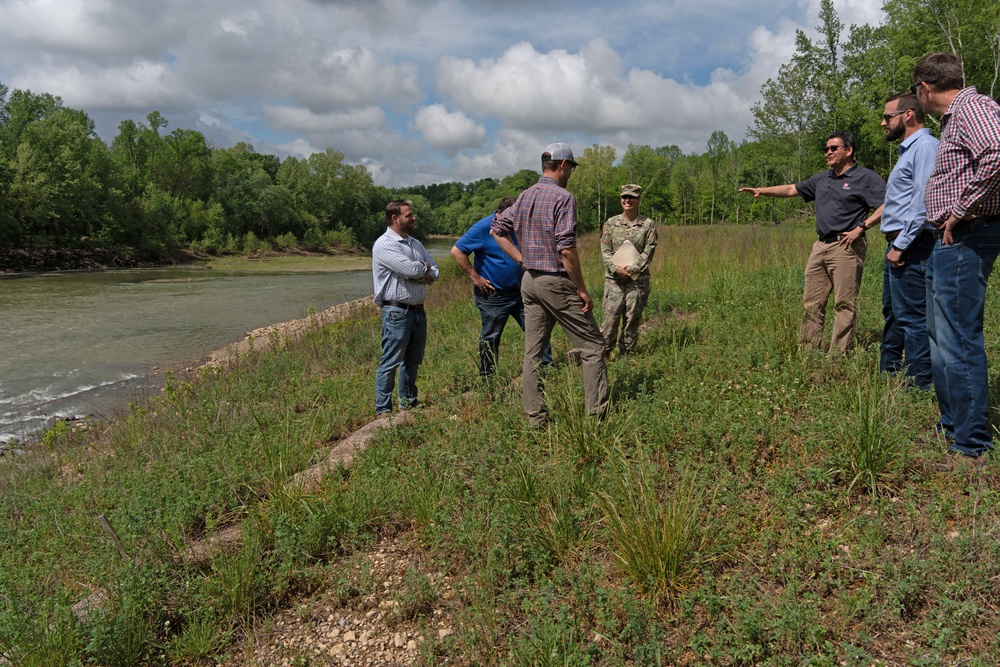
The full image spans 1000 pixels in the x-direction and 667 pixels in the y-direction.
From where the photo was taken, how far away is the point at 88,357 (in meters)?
12.8

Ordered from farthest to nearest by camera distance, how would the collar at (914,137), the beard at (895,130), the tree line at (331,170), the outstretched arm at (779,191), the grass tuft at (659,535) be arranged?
the tree line at (331,170) < the outstretched arm at (779,191) < the beard at (895,130) < the collar at (914,137) < the grass tuft at (659,535)

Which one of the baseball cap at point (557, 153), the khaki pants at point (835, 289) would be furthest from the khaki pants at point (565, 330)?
the khaki pants at point (835, 289)

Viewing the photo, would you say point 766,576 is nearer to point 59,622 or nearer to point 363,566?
point 363,566

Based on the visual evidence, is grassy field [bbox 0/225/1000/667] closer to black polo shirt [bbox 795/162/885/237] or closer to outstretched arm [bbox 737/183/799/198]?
black polo shirt [bbox 795/162/885/237]

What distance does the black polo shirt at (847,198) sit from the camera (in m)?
4.96

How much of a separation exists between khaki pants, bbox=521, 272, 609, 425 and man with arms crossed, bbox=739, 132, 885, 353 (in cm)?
217

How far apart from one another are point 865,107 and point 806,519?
115 feet

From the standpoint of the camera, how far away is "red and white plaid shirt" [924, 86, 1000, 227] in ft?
9.51

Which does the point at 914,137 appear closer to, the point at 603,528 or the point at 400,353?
the point at 603,528

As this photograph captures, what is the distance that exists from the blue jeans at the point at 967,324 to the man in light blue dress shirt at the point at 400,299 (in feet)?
12.5

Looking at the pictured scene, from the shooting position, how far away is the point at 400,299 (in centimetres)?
537

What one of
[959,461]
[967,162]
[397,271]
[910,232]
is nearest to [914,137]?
[910,232]

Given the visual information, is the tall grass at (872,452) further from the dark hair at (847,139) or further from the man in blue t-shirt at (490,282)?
the man in blue t-shirt at (490,282)

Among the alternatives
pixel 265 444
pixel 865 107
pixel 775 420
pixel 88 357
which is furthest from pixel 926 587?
pixel 865 107
